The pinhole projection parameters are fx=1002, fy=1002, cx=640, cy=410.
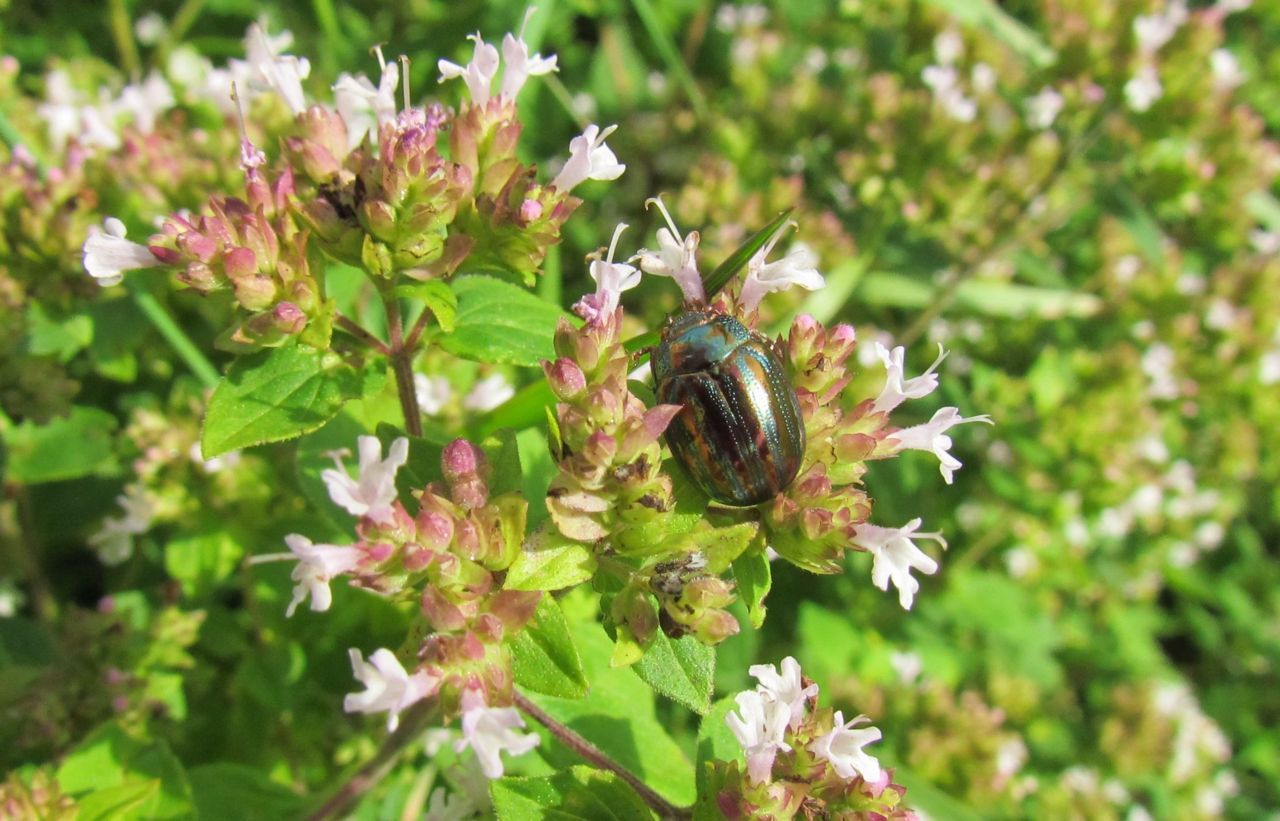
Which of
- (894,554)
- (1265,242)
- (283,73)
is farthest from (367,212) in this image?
(1265,242)

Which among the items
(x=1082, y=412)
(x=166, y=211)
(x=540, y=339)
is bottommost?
(x=1082, y=412)

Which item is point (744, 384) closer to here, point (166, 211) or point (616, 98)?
point (166, 211)

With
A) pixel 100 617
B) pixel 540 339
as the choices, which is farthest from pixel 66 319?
pixel 540 339

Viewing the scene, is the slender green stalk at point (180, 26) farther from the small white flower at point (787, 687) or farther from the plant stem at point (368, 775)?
the small white flower at point (787, 687)

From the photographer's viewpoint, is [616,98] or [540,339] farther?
[616,98]

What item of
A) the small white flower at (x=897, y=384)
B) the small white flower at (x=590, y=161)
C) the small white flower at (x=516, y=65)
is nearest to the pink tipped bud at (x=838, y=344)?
the small white flower at (x=897, y=384)

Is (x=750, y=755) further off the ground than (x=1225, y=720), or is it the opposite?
(x=750, y=755)

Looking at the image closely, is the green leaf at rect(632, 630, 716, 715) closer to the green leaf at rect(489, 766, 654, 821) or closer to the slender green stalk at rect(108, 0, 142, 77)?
the green leaf at rect(489, 766, 654, 821)
